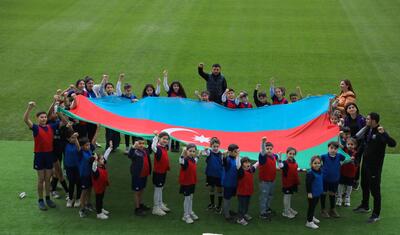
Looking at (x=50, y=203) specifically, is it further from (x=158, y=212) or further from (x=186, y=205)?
(x=186, y=205)

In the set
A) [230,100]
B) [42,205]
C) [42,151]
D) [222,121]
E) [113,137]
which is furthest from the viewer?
[113,137]

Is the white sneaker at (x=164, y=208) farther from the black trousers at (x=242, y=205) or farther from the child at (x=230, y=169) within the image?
the black trousers at (x=242, y=205)

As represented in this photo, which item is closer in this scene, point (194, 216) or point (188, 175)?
point (188, 175)

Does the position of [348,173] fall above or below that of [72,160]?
below

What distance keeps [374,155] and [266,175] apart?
64.3 inches

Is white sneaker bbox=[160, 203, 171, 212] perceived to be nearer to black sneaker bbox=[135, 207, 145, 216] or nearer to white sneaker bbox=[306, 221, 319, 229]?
black sneaker bbox=[135, 207, 145, 216]

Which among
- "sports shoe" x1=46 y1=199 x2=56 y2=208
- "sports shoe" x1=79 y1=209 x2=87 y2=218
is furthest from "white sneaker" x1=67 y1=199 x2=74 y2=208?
"sports shoe" x1=79 y1=209 x2=87 y2=218

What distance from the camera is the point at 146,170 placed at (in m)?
8.02

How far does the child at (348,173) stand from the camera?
26.8 feet

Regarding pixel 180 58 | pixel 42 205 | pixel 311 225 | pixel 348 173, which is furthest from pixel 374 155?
pixel 180 58

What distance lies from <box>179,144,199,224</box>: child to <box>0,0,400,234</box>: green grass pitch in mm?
214

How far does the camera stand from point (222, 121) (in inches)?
375

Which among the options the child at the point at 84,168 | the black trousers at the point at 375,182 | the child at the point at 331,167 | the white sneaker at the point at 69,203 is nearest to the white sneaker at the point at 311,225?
the child at the point at 331,167

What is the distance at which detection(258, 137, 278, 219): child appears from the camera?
786 centimetres
